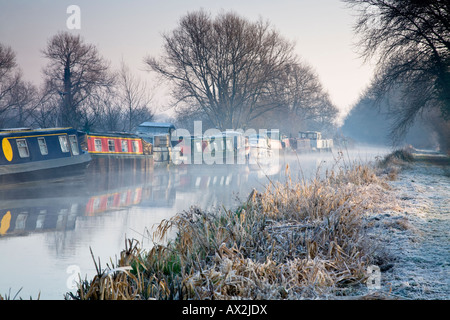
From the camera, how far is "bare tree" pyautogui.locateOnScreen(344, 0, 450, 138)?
43.8 feet

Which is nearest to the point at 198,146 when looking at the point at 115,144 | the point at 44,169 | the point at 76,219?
the point at 115,144

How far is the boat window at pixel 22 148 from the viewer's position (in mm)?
13484

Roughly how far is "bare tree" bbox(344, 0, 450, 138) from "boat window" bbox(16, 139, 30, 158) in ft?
41.4

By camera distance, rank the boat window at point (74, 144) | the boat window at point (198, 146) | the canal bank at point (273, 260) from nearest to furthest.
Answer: the canal bank at point (273, 260) → the boat window at point (74, 144) → the boat window at point (198, 146)

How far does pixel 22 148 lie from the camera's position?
535 inches

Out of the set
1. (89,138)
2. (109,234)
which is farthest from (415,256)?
(89,138)

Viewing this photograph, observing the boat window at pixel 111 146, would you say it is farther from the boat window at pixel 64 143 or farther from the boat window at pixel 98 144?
the boat window at pixel 64 143

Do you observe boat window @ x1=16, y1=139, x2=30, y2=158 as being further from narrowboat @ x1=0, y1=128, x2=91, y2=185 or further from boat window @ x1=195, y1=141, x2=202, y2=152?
boat window @ x1=195, y1=141, x2=202, y2=152

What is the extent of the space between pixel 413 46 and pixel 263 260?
45.1 feet

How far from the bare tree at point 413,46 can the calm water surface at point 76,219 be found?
20.4 feet

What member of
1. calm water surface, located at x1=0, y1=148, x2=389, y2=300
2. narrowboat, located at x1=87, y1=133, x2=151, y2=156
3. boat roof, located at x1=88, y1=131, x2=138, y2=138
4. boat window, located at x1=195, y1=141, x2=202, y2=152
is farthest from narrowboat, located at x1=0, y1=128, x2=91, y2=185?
boat window, located at x1=195, y1=141, x2=202, y2=152

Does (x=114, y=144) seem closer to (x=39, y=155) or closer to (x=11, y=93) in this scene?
(x=39, y=155)

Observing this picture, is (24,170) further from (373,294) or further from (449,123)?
(449,123)

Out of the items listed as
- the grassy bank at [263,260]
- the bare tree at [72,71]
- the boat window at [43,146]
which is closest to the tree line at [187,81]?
the bare tree at [72,71]
